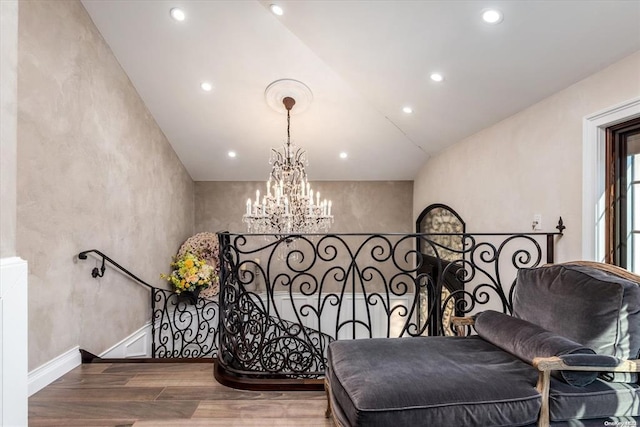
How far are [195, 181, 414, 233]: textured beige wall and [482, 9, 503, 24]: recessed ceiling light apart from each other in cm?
399

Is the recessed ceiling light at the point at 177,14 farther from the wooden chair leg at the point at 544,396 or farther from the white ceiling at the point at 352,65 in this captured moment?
the wooden chair leg at the point at 544,396

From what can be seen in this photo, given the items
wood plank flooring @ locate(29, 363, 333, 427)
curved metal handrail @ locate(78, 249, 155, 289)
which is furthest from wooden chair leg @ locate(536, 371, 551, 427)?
curved metal handrail @ locate(78, 249, 155, 289)

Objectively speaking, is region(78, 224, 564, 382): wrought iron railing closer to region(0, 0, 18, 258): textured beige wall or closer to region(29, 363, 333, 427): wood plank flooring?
region(29, 363, 333, 427): wood plank flooring

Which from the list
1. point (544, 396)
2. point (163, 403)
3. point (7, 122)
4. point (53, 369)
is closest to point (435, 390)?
point (544, 396)

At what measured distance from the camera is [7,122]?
1167 mm

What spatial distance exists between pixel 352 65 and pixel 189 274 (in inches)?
134

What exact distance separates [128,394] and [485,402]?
215 cm

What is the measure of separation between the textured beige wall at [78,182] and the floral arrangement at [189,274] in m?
0.39

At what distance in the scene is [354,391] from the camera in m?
1.52

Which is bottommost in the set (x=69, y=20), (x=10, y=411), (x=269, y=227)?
Answer: (x=10, y=411)

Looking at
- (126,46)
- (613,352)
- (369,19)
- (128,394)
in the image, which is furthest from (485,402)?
(126,46)

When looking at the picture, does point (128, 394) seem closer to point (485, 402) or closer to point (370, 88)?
point (485, 402)

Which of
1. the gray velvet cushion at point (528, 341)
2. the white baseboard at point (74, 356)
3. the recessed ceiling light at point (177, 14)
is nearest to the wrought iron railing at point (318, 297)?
the white baseboard at point (74, 356)

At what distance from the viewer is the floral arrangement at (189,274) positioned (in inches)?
197
